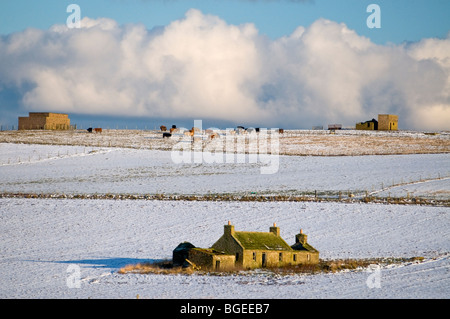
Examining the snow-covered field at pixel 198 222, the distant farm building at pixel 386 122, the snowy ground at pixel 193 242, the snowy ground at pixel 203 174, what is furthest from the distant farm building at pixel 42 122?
the snowy ground at pixel 193 242

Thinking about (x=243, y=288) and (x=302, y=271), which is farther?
(x=302, y=271)

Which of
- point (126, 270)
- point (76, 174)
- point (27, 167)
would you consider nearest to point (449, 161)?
point (76, 174)

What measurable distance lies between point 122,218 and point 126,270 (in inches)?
544

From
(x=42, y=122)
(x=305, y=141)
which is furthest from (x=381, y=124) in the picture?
(x=42, y=122)

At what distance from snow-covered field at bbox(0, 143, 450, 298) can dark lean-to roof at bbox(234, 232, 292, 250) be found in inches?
77.7

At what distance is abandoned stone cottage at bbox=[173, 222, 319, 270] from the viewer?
28.8 meters

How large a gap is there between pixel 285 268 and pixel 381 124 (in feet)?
318

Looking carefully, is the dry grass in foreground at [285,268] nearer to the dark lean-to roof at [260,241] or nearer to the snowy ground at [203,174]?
the dark lean-to roof at [260,241]

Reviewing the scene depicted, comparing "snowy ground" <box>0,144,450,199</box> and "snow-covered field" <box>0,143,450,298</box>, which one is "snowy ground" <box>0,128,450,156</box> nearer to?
"snowy ground" <box>0,144,450,199</box>

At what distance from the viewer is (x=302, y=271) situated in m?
28.5

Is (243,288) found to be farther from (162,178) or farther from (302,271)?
(162,178)

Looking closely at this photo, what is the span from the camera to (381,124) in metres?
122
